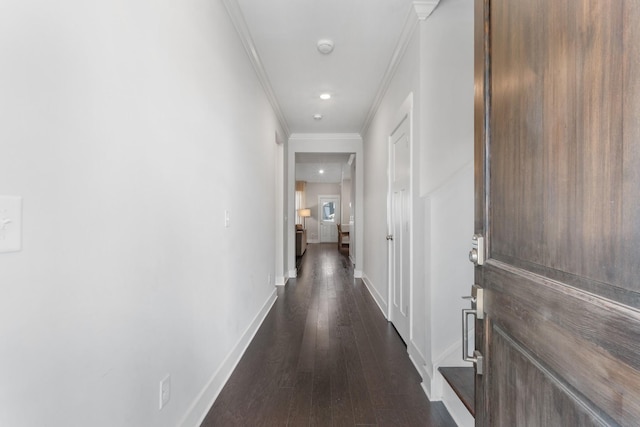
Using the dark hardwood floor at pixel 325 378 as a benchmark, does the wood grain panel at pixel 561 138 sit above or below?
above

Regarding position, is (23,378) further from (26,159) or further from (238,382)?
(238,382)

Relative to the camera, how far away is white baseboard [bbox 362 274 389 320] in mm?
3430

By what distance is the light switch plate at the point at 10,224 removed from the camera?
67 centimetres

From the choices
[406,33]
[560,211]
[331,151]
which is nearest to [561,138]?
[560,211]

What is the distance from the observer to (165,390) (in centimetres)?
134

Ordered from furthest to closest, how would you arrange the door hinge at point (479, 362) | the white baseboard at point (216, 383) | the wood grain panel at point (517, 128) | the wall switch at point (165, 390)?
the white baseboard at point (216, 383)
the wall switch at point (165, 390)
the door hinge at point (479, 362)
the wood grain panel at point (517, 128)

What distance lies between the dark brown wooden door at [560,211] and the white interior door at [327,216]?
11593mm

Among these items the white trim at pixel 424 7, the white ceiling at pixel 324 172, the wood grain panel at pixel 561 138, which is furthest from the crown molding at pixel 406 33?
the white ceiling at pixel 324 172

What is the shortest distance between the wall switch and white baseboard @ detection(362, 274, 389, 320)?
7.74 ft

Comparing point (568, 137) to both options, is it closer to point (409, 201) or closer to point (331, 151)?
point (409, 201)

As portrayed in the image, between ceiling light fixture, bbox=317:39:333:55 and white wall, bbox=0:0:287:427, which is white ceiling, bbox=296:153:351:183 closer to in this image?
ceiling light fixture, bbox=317:39:333:55

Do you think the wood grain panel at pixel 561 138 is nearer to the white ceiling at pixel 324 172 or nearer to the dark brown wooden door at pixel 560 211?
the dark brown wooden door at pixel 560 211

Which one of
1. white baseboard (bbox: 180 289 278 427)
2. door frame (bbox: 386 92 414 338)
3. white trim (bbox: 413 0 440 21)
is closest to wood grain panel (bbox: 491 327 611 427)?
white baseboard (bbox: 180 289 278 427)

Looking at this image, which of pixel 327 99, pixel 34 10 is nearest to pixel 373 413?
pixel 34 10
